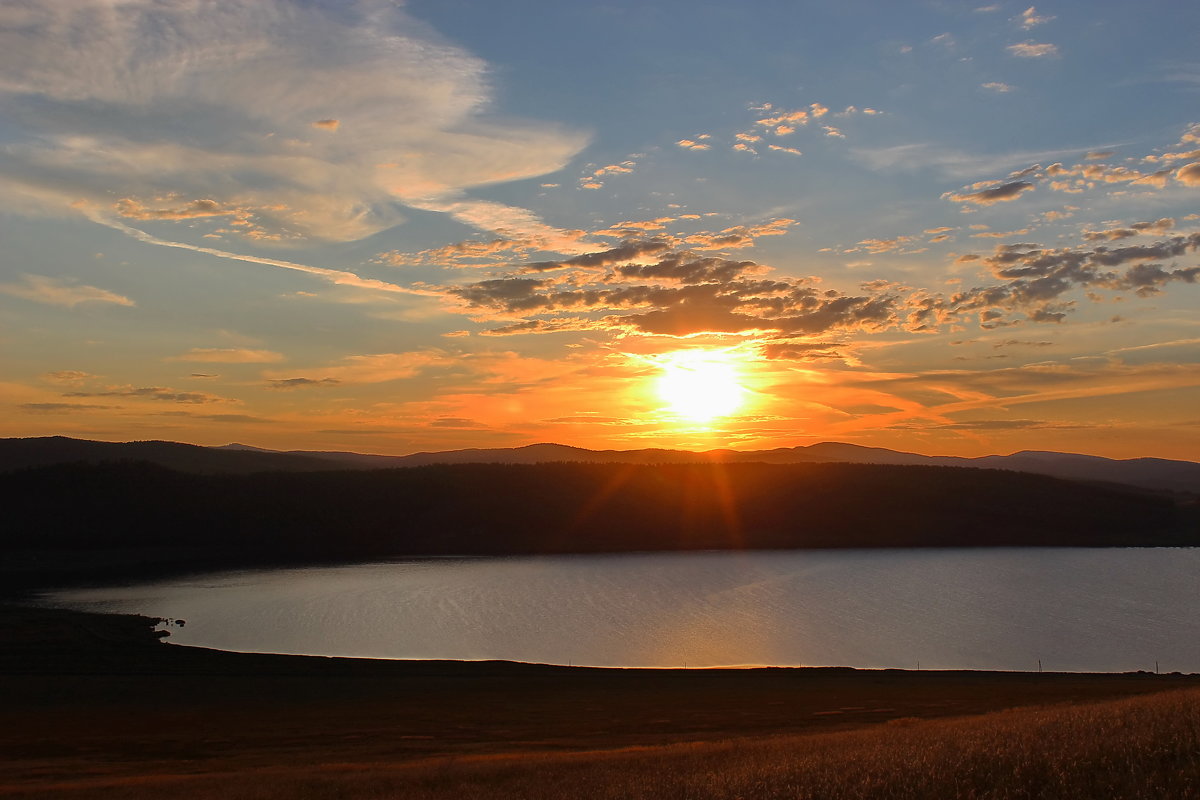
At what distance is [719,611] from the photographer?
244 feet

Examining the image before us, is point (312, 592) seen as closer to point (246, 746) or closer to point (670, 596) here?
point (670, 596)

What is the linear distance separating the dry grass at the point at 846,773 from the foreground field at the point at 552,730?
53 mm

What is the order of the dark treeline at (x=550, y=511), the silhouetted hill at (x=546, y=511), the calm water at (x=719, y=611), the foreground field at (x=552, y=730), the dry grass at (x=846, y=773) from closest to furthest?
the dry grass at (x=846, y=773)
the foreground field at (x=552, y=730)
the calm water at (x=719, y=611)
the silhouetted hill at (x=546, y=511)
the dark treeline at (x=550, y=511)

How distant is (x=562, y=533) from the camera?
151 metres

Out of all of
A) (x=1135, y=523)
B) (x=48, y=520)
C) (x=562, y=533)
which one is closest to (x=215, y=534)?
(x=48, y=520)

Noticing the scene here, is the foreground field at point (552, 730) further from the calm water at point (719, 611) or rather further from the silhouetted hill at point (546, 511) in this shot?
the silhouetted hill at point (546, 511)

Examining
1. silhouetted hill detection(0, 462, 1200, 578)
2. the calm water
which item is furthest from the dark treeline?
the calm water

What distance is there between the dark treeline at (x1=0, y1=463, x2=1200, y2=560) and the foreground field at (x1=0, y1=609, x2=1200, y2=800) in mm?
76653

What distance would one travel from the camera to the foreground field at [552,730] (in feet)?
37.3

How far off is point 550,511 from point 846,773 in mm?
147918

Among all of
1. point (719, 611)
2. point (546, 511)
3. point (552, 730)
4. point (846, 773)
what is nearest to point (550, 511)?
point (546, 511)

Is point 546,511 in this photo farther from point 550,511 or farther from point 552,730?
point 552,730

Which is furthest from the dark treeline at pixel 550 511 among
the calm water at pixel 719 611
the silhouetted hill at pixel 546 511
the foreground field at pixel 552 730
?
the foreground field at pixel 552 730

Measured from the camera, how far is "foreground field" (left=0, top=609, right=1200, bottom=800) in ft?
37.3
